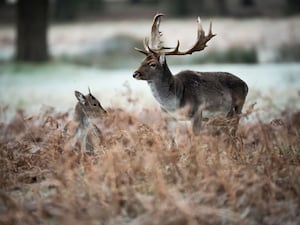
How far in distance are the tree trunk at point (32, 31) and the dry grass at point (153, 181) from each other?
6850 millimetres

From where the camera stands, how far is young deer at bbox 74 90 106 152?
7.58 metres

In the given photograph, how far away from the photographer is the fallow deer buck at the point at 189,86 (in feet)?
24.3

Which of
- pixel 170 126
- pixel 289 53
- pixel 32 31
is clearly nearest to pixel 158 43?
pixel 170 126

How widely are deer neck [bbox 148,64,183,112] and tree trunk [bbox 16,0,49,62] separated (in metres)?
6.82

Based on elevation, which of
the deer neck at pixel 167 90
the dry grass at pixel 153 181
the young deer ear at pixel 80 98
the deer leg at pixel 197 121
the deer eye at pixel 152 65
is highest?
the deer eye at pixel 152 65

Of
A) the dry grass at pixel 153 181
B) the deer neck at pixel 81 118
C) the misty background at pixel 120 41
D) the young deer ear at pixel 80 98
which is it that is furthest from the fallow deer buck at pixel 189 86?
the misty background at pixel 120 41

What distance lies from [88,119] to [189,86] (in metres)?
1.15

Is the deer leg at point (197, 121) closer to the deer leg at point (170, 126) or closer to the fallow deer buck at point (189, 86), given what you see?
the fallow deer buck at point (189, 86)

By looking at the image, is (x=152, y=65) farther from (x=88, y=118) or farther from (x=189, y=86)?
(x=88, y=118)

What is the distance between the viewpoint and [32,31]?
1411cm

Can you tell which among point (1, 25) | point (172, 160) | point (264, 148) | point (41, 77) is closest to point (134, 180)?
point (172, 160)

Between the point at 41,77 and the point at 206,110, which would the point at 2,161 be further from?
the point at 41,77

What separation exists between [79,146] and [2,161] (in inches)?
31.6

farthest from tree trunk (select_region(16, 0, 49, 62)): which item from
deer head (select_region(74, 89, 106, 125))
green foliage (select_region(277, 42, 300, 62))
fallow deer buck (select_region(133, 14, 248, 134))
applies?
fallow deer buck (select_region(133, 14, 248, 134))
